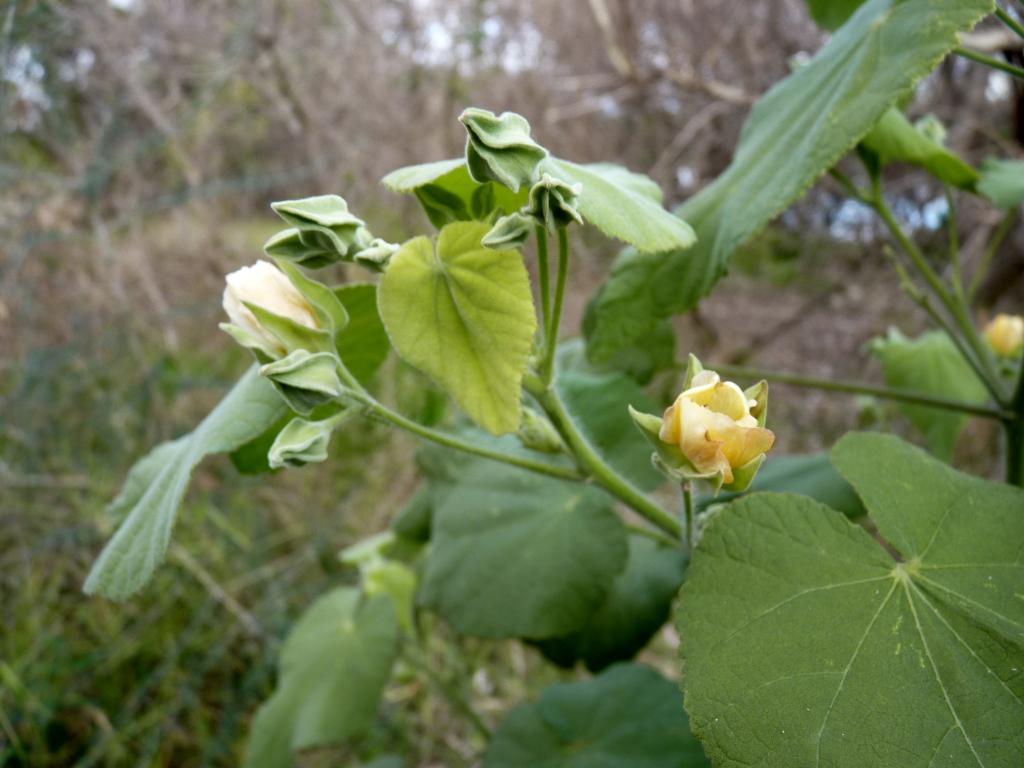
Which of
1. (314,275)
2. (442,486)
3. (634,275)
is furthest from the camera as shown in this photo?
(314,275)

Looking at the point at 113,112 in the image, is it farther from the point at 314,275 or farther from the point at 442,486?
the point at 442,486

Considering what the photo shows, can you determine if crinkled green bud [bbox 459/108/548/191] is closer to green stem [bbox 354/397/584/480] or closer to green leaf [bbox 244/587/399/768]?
green stem [bbox 354/397/584/480]

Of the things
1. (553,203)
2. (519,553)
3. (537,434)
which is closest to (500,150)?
(553,203)

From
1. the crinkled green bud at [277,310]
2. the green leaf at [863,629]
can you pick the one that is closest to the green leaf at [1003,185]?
the green leaf at [863,629]

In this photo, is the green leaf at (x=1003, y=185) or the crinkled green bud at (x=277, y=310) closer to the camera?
the crinkled green bud at (x=277, y=310)

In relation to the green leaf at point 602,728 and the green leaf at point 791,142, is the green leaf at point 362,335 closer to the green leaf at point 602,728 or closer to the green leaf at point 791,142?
the green leaf at point 791,142

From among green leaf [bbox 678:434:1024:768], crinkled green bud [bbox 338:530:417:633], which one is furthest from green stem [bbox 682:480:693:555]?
crinkled green bud [bbox 338:530:417:633]

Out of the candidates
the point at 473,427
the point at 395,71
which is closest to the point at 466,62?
the point at 395,71
